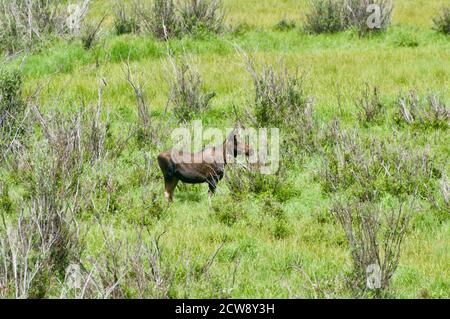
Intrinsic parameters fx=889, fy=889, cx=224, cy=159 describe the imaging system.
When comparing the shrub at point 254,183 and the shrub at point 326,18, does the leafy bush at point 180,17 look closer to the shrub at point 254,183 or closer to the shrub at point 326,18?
the shrub at point 326,18

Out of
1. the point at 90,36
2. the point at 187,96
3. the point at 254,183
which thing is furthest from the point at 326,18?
the point at 254,183

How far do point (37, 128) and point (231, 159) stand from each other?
277cm

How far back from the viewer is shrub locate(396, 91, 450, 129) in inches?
344

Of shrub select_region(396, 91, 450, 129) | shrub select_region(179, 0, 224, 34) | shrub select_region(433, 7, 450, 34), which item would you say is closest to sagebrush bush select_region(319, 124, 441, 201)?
shrub select_region(396, 91, 450, 129)

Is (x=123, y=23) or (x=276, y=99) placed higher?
(x=276, y=99)

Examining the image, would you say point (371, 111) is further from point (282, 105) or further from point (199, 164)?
point (199, 164)

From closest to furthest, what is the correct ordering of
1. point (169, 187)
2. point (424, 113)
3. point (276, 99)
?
point (169, 187) → point (424, 113) → point (276, 99)

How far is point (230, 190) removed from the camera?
23.4 feet

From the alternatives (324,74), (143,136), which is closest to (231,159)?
(143,136)

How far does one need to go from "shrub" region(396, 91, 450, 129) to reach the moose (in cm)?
255

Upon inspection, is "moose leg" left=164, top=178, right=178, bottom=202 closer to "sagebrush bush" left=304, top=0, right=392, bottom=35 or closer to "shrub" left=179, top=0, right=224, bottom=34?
"shrub" left=179, top=0, right=224, bottom=34

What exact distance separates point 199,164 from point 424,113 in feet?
10.0

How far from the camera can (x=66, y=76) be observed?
11.3 metres

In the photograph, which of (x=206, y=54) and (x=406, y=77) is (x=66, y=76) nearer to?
(x=206, y=54)
